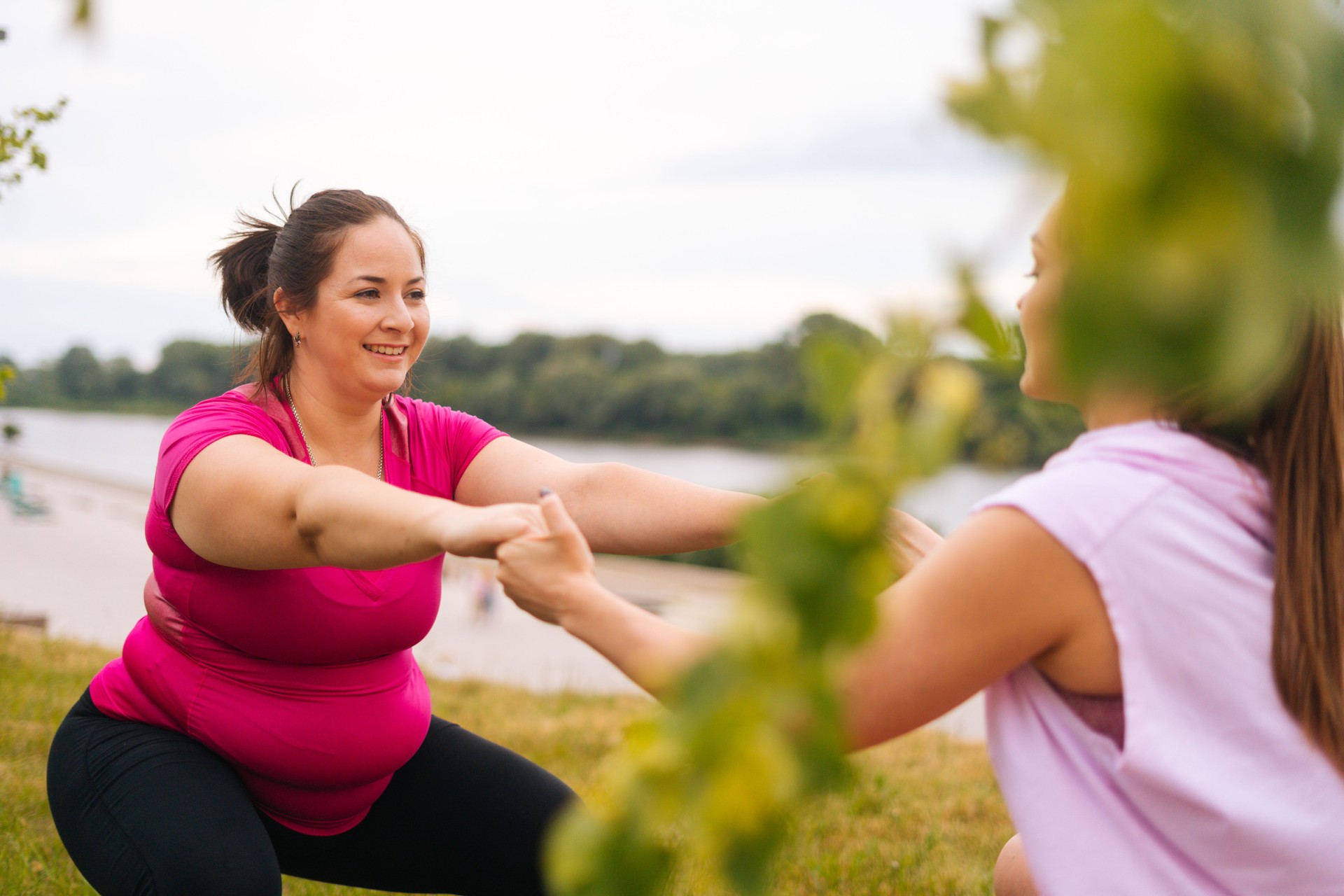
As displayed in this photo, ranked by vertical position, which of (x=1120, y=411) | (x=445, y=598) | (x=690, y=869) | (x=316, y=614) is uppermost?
(x=1120, y=411)

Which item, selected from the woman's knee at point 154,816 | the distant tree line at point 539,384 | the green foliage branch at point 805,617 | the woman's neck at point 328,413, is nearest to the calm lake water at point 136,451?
the distant tree line at point 539,384

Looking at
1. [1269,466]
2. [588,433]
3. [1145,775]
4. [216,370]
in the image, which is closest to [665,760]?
[1145,775]

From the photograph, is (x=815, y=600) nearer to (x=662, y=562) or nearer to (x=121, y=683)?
(x=121, y=683)

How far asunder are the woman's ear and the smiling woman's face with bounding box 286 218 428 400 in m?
0.01

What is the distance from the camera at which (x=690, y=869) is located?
3.52m

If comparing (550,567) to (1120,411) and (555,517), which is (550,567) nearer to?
(555,517)

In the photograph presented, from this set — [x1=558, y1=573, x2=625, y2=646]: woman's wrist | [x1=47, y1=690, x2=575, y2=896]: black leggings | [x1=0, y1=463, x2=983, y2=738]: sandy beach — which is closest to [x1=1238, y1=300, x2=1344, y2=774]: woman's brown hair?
[x1=558, y1=573, x2=625, y2=646]: woman's wrist

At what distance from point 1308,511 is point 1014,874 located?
1.15 metres

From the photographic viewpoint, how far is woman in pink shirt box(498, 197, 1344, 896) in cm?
146

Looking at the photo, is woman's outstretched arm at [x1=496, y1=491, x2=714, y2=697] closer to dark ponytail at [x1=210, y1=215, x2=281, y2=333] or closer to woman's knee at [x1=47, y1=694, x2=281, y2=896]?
woman's knee at [x1=47, y1=694, x2=281, y2=896]

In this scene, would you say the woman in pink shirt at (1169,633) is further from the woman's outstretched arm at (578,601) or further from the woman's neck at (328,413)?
the woman's neck at (328,413)

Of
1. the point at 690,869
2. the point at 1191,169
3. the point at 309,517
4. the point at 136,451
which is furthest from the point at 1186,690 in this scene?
the point at 136,451

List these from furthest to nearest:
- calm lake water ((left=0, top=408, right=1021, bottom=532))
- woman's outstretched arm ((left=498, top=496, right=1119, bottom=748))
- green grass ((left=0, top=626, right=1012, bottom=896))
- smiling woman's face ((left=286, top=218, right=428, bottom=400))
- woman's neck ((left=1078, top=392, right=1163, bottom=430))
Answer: calm lake water ((left=0, top=408, right=1021, bottom=532))
green grass ((left=0, top=626, right=1012, bottom=896))
smiling woman's face ((left=286, top=218, right=428, bottom=400))
woman's neck ((left=1078, top=392, right=1163, bottom=430))
woman's outstretched arm ((left=498, top=496, right=1119, bottom=748))

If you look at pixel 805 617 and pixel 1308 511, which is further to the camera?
pixel 1308 511
